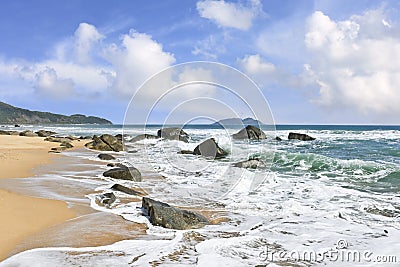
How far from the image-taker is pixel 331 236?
4801 millimetres

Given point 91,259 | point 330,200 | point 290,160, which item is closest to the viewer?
point 91,259

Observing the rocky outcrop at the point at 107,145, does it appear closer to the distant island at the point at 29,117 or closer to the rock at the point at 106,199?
the rock at the point at 106,199

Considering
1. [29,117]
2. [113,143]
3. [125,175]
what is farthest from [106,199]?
[29,117]

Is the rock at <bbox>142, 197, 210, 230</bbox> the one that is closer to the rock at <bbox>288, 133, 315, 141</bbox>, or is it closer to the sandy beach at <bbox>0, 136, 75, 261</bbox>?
the sandy beach at <bbox>0, 136, 75, 261</bbox>

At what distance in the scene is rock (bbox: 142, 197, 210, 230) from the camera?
16.1 feet

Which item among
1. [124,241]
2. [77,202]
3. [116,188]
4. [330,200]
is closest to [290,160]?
[330,200]

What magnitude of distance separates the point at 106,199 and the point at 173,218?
6.70ft

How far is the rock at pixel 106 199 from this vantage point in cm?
626

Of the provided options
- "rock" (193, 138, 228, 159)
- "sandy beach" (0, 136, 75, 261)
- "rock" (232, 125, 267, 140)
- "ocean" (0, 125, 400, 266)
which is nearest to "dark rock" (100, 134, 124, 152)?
"rock" (193, 138, 228, 159)

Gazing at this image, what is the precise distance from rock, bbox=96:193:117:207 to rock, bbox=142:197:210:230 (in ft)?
4.30

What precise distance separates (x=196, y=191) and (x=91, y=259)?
4.82 m

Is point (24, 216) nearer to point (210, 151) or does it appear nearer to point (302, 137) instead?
point (210, 151)

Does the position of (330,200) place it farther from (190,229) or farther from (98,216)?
(98,216)

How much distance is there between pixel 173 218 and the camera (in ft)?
16.3
